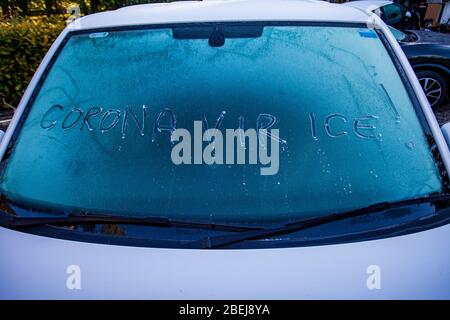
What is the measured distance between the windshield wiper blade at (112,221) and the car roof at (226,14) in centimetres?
100

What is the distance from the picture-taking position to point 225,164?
188 centimetres

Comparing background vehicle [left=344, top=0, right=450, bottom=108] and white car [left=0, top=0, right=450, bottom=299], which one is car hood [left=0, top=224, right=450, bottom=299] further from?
background vehicle [left=344, top=0, right=450, bottom=108]

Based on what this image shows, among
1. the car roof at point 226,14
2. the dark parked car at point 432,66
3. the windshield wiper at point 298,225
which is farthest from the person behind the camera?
the dark parked car at point 432,66

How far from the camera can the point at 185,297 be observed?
1.52 m

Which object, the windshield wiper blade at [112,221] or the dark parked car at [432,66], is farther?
the dark parked car at [432,66]

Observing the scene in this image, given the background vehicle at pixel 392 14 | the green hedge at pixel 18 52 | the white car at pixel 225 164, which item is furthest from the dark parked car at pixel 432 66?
the white car at pixel 225 164

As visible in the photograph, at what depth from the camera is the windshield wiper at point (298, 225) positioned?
1.63 m

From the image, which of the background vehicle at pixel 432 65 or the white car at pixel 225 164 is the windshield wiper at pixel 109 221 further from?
the background vehicle at pixel 432 65

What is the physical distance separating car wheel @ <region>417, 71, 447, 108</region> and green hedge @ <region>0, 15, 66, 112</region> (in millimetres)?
5345

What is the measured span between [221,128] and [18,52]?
5.85 metres

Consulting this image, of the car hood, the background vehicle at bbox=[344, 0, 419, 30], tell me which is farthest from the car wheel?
the car hood

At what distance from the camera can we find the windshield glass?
1.81 m
